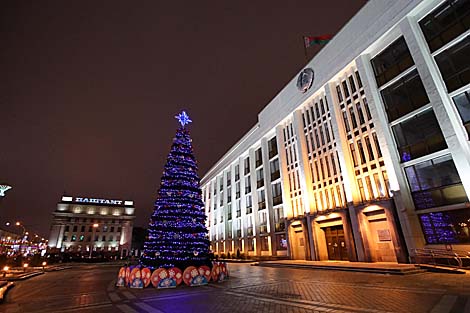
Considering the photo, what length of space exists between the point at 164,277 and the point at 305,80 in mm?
25440

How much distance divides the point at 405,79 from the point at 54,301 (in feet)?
84.2

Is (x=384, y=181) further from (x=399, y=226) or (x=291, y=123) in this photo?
(x=291, y=123)

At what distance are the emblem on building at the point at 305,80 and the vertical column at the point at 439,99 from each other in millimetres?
10056

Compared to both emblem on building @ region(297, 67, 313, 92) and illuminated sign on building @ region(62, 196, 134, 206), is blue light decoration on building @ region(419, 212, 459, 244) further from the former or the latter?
illuminated sign on building @ region(62, 196, 134, 206)

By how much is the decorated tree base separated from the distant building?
69997mm

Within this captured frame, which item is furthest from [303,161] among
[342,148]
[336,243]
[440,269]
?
[440,269]

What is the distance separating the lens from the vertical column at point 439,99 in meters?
14.1

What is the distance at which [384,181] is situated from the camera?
18547 millimetres

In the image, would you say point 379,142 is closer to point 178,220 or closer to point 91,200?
point 178,220

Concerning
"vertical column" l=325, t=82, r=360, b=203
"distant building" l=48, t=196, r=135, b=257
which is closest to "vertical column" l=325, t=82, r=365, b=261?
"vertical column" l=325, t=82, r=360, b=203

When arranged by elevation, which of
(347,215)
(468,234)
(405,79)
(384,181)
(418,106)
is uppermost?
(405,79)

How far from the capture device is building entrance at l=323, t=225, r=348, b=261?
22.0 metres

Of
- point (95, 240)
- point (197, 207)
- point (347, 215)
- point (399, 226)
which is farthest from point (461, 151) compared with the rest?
point (95, 240)

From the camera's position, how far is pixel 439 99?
15.4 m
